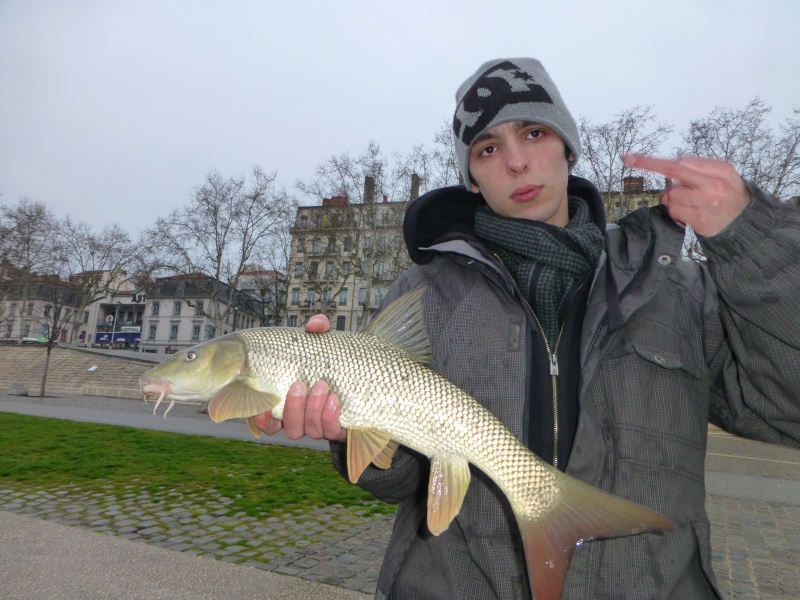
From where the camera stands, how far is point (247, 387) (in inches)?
86.9

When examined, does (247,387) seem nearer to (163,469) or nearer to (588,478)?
(588,478)

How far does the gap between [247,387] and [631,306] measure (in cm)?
143

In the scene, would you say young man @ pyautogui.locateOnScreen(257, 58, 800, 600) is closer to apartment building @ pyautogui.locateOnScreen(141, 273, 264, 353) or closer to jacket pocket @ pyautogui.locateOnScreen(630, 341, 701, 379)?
jacket pocket @ pyautogui.locateOnScreen(630, 341, 701, 379)

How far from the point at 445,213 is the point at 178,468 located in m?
8.30

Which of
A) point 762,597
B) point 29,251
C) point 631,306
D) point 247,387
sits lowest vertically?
point 762,597

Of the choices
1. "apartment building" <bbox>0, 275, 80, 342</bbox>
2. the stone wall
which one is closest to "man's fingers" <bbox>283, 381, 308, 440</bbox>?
the stone wall

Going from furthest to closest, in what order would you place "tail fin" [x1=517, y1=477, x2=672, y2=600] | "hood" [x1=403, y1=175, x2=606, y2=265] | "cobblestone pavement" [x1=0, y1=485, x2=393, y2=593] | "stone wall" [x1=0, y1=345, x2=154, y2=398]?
"stone wall" [x1=0, y1=345, x2=154, y2=398] < "cobblestone pavement" [x1=0, y1=485, x2=393, y2=593] < "hood" [x1=403, y1=175, x2=606, y2=265] < "tail fin" [x1=517, y1=477, x2=672, y2=600]

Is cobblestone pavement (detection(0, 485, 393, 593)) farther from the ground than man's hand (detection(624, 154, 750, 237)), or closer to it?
closer to it

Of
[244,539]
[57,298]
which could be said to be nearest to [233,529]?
[244,539]

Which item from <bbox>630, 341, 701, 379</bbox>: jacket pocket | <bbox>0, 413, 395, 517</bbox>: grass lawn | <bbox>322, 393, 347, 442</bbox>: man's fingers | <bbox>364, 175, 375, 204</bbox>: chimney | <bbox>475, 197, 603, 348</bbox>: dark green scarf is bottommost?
<bbox>0, 413, 395, 517</bbox>: grass lawn

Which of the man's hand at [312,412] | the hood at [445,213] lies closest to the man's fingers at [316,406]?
the man's hand at [312,412]

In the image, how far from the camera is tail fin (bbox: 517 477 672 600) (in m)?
1.61

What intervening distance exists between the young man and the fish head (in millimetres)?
227

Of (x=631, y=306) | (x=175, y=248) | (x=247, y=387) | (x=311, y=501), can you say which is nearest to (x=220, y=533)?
(x=311, y=501)
